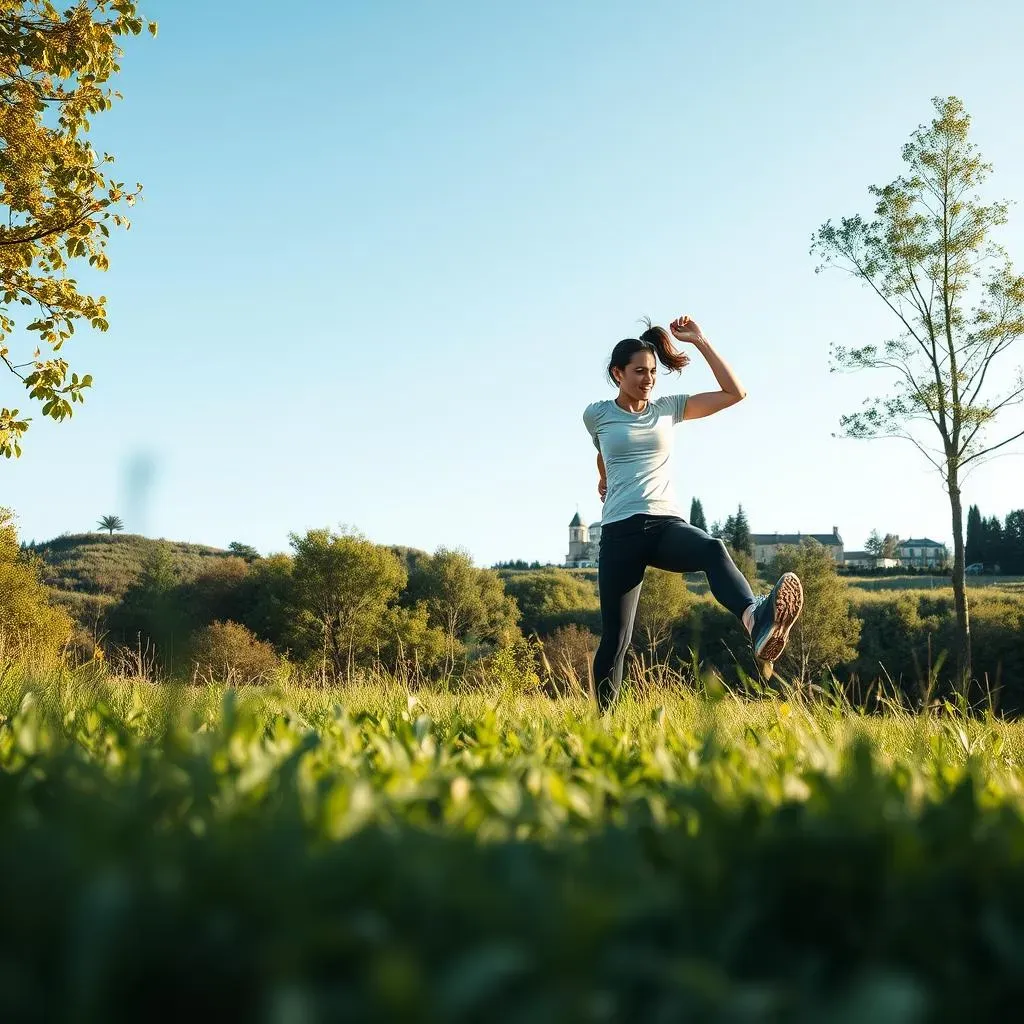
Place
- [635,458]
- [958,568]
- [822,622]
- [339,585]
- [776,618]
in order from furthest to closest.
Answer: [339,585], [822,622], [958,568], [635,458], [776,618]

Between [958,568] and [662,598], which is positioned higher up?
[958,568]

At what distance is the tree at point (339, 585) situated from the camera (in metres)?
44.4

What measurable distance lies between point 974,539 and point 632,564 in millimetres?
113631

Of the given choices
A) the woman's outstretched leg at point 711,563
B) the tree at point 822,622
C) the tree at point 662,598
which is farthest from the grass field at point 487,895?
the tree at point 662,598

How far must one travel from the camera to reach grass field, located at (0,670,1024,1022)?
2.82ft

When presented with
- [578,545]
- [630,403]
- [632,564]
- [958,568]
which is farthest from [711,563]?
[578,545]

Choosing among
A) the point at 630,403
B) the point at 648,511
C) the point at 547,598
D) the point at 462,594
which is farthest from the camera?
the point at 547,598

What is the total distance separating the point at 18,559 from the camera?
2470cm

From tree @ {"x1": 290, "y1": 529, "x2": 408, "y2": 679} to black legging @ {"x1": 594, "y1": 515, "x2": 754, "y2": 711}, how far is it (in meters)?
39.7

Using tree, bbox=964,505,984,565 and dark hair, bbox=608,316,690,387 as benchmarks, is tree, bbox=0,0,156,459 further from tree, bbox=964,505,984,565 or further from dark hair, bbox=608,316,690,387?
tree, bbox=964,505,984,565

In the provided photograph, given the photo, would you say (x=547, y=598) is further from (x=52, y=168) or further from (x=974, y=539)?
(x=974, y=539)

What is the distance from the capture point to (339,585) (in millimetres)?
44781

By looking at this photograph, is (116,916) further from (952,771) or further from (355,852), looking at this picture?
(952,771)

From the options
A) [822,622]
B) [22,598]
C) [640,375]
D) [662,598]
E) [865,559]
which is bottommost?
[822,622]
